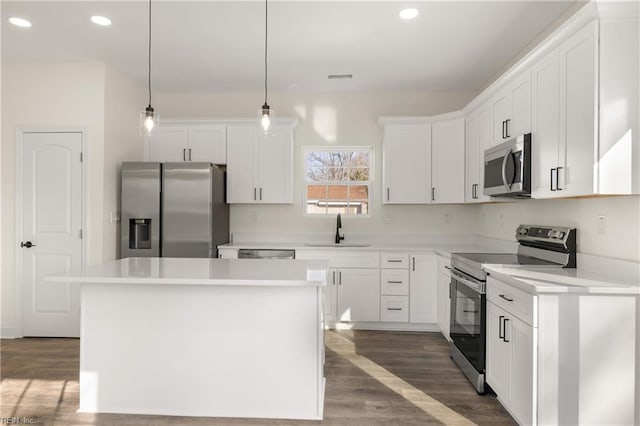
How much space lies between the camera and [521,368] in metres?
2.29

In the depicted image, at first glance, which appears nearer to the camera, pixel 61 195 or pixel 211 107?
pixel 61 195

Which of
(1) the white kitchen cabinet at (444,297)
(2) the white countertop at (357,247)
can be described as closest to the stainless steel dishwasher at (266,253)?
(2) the white countertop at (357,247)

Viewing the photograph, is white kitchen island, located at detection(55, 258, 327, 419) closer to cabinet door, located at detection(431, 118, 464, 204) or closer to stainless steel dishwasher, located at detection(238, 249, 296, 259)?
stainless steel dishwasher, located at detection(238, 249, 296, 259)

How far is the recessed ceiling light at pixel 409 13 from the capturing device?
2.98 meters

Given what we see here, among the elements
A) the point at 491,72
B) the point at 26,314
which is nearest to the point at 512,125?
the point at 491,72

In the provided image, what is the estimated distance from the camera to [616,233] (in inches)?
93.0

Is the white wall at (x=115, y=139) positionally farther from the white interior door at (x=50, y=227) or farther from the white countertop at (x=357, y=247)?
the white countertop at (x=357, y=247)

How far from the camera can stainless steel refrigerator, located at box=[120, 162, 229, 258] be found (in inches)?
168

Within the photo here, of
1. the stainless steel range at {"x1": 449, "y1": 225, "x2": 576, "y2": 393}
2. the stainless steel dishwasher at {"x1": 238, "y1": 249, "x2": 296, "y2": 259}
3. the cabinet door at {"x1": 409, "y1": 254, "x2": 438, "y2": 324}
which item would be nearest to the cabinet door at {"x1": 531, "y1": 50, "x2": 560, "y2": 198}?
the stainless steel range at {"x1": 449, "y1": 225, "x2": 576, "y2": 393}

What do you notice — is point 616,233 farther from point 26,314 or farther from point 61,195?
point 26,314

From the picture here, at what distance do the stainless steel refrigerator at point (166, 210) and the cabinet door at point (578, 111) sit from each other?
10.7 ft

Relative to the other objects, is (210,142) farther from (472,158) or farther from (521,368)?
(521,368)

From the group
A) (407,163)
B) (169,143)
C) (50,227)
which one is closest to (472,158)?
(407,163)

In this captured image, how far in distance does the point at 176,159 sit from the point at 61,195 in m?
1.25
